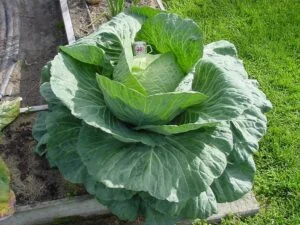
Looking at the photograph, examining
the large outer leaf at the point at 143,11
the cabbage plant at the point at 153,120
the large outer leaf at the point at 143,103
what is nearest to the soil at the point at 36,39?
the cabbage plant at the point at 153,120

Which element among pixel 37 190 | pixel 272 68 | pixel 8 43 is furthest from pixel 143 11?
pixel 8 43

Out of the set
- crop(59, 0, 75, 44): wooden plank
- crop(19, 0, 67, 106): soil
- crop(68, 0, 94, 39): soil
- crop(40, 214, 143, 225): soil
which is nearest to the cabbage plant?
crop(40, 214, 143, 225): soil

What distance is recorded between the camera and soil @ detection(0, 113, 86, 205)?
9.91ft

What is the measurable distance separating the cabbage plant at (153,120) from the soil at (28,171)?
0.87 feet

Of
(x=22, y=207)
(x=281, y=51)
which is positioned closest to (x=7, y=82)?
(x=22, y=207)

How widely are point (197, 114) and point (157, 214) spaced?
655 mm

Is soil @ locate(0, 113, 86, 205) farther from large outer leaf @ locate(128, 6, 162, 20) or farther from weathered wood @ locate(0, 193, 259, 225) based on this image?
large outer leaf @ locate(128, 6, 162, 20)

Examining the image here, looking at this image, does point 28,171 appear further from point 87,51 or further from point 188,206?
point 188,206

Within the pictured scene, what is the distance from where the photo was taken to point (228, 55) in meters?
3.02

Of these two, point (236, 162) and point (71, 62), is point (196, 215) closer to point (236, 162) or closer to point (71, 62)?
point (236, 162)

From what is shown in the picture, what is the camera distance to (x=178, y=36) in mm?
2676

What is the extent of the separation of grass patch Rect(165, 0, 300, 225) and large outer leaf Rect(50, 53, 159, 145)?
1051 millimetres

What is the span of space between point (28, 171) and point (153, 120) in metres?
1.07

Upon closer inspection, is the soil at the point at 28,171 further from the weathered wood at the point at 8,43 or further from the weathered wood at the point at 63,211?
the weathered wood at the point at 8,43
